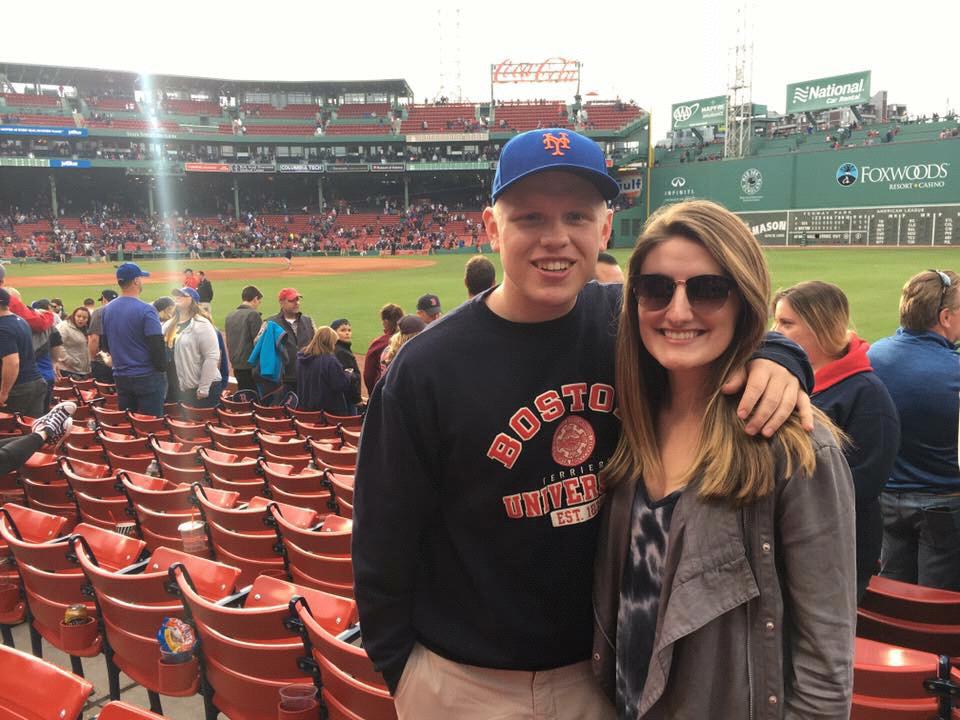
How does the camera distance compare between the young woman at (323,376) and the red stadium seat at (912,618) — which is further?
the young woman at (323,376)

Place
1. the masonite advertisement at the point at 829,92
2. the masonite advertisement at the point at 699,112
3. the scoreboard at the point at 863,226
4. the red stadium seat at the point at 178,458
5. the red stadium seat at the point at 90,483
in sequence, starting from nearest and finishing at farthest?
the red stadium seat at the point at 90,483 < the red stadium seat at the point at 178,458 < the scoreboard at the point at 863,226 < the masonite advertisement at the point at 829,92 < the masonite advertisement at the point at 699,112

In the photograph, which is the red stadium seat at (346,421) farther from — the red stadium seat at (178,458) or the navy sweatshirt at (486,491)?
the navy sweatshirt at (486,491)

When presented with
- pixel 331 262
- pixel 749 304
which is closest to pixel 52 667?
pixel 749 304

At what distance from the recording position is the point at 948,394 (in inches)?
121

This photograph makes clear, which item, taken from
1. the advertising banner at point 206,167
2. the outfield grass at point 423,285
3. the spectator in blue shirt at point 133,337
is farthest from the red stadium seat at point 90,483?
the advertising banner at point 206,167

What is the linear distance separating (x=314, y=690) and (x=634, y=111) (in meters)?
62.8

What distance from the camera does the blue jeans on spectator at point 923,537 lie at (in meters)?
3.11

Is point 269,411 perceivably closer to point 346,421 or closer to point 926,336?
point 346,421

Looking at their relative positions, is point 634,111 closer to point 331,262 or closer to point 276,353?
point 331,262

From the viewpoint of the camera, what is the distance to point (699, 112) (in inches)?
2048

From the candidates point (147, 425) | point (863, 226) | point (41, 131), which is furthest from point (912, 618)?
point (41, 131)

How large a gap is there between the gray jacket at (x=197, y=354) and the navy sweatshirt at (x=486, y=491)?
21.7ft

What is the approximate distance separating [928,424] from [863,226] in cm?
3938

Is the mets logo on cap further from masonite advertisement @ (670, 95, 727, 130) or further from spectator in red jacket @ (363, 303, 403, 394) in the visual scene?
masonite advertisement @ (670, 95, 727, 130)
